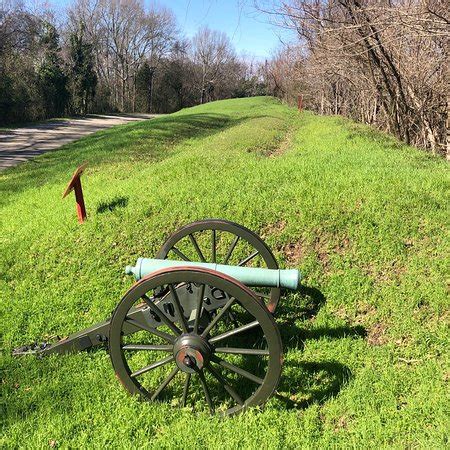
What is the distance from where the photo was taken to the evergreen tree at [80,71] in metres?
36.5

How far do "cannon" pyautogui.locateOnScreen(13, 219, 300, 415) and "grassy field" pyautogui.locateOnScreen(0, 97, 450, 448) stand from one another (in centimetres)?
20

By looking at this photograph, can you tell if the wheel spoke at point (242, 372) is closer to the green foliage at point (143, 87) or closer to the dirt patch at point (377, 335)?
the dirt patch at point (377, 335)

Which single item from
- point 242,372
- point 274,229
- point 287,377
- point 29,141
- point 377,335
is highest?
point 29,141

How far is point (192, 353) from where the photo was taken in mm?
2859

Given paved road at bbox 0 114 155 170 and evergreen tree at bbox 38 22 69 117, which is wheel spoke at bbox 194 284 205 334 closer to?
paved road at bbox 0 114 155 170

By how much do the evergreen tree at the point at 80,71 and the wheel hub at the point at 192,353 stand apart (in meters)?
37.7

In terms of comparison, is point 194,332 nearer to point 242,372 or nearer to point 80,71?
point 242,372

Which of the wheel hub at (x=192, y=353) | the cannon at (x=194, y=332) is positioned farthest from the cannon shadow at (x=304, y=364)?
the wheel hub at (x=192, y=353)

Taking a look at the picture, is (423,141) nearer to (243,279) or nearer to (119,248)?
(119,248)

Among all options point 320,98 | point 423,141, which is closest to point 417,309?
point 423,141

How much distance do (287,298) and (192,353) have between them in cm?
175

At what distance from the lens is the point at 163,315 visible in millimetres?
2916

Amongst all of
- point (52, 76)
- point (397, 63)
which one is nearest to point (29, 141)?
point (397, 63)

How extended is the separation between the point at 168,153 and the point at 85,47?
3024cm
